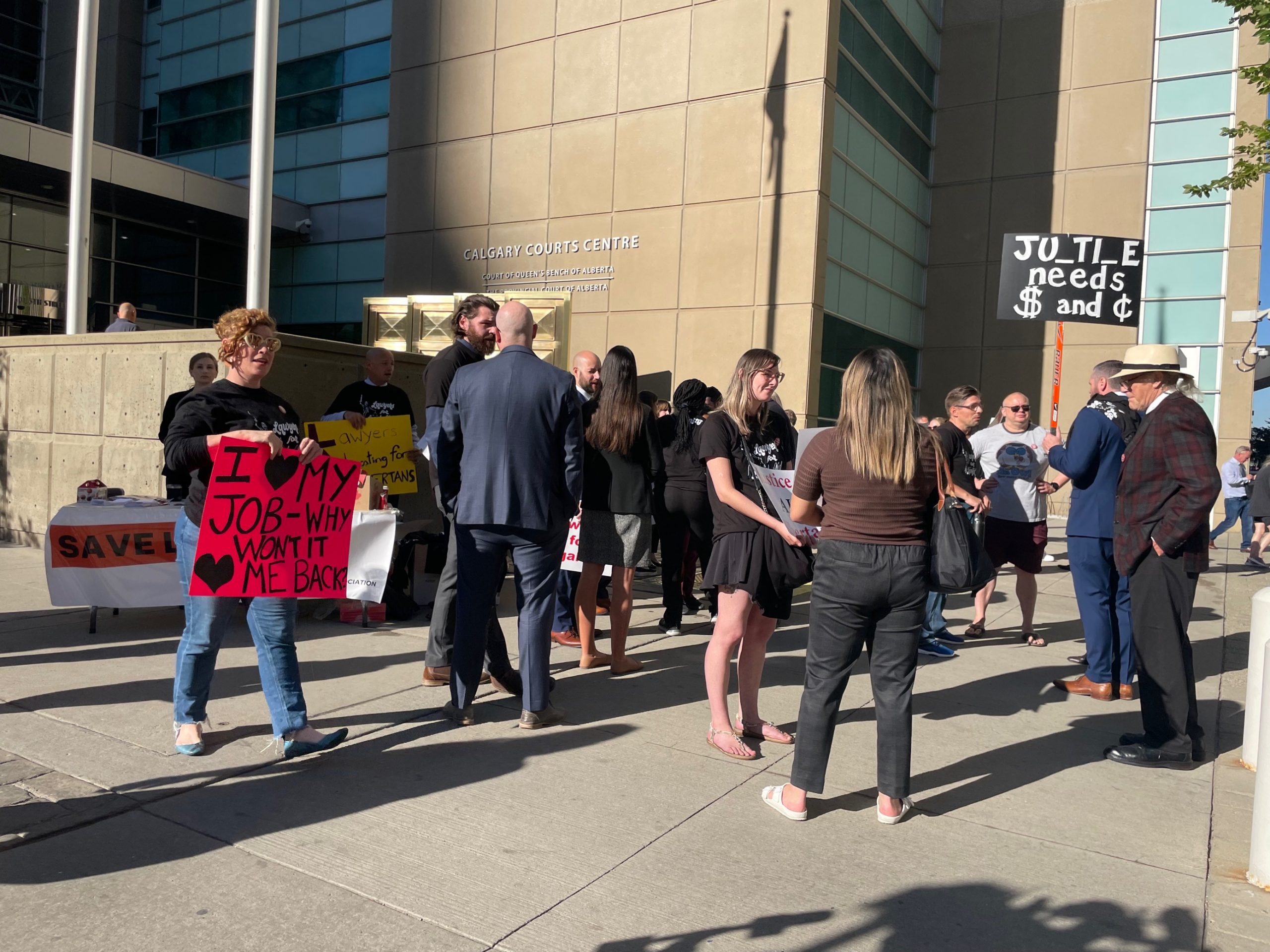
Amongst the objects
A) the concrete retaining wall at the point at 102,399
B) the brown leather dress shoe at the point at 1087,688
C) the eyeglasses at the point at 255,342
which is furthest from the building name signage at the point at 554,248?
the eyeglasses at the point at 255,342

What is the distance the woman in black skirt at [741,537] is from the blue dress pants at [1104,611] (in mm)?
2485

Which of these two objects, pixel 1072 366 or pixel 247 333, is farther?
pixel 1072 366

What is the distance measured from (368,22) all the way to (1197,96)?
19174 millimetres

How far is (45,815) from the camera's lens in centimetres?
365

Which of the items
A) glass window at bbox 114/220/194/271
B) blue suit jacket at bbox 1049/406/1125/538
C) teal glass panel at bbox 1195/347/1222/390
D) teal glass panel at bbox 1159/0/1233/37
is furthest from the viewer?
glass window at bbox 114/220/194/271

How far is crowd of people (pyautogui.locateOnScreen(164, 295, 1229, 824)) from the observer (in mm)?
3875

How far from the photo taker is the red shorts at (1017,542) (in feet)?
24.6

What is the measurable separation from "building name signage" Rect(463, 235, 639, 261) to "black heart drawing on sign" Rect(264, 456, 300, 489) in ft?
52.9

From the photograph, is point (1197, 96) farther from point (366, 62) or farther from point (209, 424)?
point (209, 424)

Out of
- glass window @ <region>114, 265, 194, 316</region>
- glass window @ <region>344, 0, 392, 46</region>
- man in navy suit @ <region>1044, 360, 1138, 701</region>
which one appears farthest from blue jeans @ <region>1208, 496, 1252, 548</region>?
glass window @ <region>114, 265, 194, 316</region>

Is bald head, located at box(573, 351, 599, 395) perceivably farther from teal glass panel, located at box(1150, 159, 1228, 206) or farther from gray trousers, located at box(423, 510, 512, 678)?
teal glass panel, located at box(1150, 159, 1228, 206)

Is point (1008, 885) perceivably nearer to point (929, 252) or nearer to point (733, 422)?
point (733, 422)

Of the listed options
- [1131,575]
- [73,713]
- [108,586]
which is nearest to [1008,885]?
[1131,575]

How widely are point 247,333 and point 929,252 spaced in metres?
22.5
